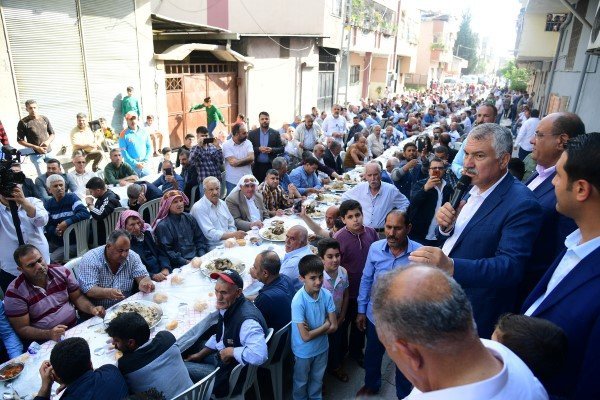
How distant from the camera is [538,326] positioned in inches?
64.9

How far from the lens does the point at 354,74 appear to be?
87.6 ft

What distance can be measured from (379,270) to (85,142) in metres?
7.29

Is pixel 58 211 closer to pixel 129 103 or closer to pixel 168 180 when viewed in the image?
pixel 168 180

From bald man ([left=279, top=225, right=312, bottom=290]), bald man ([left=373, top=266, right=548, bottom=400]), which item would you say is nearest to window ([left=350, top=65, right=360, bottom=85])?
bald man ([left=279, top=225, right=312, bottom=290])

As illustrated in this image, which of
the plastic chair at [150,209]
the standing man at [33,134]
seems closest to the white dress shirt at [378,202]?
the plastic chair at [150,209]

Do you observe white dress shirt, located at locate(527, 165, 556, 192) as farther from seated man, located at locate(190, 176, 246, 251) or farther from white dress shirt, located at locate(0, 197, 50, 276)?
white dress shirt, located at locate(0, 197, 50, 276)

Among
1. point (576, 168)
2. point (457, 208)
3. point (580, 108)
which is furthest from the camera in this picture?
point (580, 108)

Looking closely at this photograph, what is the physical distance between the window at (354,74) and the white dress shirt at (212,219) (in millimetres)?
22776

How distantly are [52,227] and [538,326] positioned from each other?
5.50 meters

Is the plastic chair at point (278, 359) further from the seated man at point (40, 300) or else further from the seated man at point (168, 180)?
the seated man at point (168, 180)

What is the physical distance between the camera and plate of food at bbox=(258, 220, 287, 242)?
496cm

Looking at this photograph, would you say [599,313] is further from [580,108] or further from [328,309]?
[580,108]

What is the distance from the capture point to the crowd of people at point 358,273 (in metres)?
1.14

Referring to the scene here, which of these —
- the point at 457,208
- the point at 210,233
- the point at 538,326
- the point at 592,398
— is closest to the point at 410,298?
the point at 538,326
